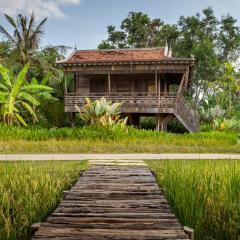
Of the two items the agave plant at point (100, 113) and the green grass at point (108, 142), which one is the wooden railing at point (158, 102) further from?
the green grass at point (108, 142)

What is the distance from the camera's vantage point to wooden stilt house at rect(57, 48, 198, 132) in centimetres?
2241

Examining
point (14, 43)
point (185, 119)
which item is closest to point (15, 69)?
point (14, 43)

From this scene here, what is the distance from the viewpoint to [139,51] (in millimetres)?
26875

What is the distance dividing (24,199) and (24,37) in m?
23.0

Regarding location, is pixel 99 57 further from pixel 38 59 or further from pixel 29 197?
pixel 29 197

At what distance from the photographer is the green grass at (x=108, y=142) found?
14.5 m

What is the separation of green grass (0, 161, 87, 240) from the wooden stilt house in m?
15.1

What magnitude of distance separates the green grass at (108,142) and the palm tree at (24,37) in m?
9.52

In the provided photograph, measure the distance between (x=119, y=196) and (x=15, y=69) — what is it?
24.0 metres

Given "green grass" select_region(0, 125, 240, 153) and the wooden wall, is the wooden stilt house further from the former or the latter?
"green grass" select_region(0, 125, 240, 153)

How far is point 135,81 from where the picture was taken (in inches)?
1027

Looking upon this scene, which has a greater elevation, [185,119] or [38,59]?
[38,59]

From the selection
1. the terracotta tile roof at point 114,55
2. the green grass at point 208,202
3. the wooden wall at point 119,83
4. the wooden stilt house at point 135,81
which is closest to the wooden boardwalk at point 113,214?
the green grass at point 208,202

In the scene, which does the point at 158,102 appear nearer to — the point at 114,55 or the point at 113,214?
the point at 114,55
